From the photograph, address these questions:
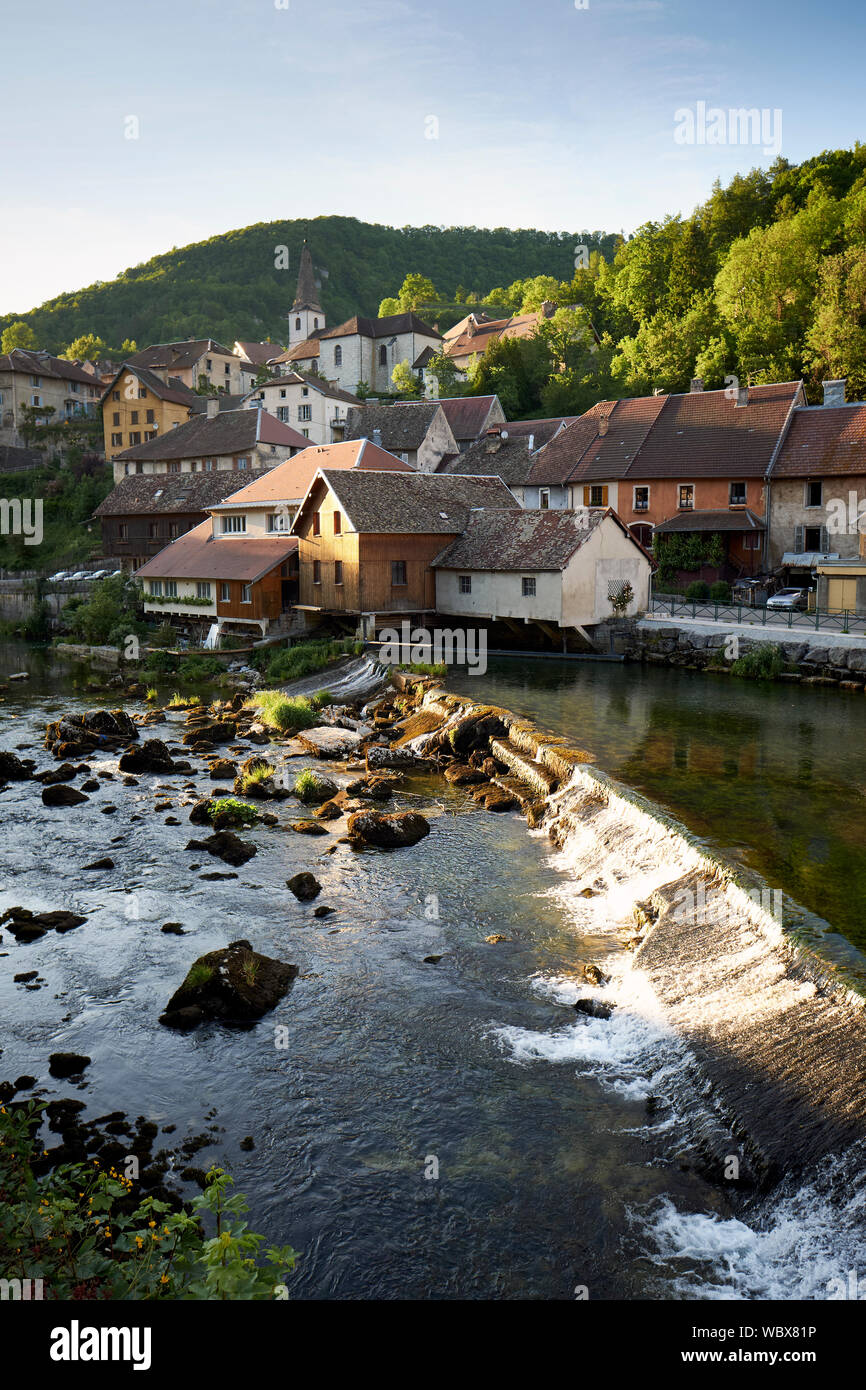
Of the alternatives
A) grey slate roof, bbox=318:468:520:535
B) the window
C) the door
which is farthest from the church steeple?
the door

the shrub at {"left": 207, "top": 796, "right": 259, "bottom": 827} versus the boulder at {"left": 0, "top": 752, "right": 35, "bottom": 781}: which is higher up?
the boulder at {"left": 0, "top": 752, "right": 35, "bottom": 781}

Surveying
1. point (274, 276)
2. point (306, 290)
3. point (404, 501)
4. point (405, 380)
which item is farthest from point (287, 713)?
point (274, 276)

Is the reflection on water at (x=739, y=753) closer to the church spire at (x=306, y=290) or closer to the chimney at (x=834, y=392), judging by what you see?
the chimney at (x=834, y=392)

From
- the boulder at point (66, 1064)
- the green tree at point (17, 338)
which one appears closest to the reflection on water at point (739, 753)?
the boulder at point (66, 1064)

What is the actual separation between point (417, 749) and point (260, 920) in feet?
35.5

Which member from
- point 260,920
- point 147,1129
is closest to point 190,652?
point 260,920

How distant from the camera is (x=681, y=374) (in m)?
60.6

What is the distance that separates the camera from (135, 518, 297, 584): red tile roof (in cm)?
4172

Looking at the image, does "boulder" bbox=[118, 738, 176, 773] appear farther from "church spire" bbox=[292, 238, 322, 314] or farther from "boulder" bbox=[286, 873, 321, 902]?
"church spire" bbox=[292, 238, 322, 314]

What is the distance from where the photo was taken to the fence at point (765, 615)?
110 ft

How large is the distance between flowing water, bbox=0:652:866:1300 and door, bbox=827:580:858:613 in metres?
17.3

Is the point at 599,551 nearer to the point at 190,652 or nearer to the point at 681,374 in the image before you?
the point at 190,652

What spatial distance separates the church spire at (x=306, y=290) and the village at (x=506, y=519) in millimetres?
58475

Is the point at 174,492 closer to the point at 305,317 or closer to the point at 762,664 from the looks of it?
the point at 762,664
